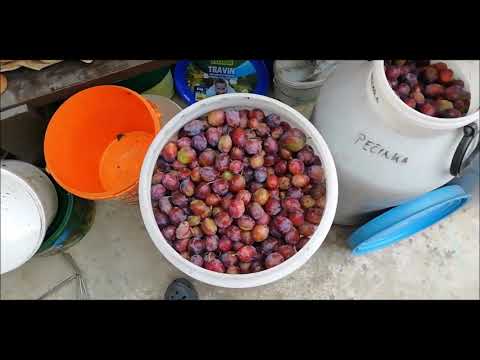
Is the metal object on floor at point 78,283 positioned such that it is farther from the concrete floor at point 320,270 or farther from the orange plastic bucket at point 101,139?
the orange plastic bucket at point 101,139

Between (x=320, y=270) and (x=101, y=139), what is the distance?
2.23 ft

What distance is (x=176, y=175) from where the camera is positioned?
93cm

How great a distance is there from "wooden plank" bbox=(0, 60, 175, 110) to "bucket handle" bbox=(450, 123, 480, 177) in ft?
2.15

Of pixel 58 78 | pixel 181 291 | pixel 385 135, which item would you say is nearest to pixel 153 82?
pixel 58 78

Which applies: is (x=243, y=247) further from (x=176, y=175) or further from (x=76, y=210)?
(x=76, y=210)

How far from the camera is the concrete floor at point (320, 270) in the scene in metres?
1.27

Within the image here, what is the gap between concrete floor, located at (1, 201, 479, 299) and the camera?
1.27 metres

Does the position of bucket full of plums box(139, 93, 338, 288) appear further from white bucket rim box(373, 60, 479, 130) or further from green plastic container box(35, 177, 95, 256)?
green plastic container box(35, 177, 95, 256)

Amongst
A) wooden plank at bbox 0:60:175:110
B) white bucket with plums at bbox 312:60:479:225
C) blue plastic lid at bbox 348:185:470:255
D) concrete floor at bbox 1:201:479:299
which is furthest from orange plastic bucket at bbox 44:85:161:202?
blue plastic lid at bbox 348:185:470:255

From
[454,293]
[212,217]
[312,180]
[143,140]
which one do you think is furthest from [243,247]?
[454,293]

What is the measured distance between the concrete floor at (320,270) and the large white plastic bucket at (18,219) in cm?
33

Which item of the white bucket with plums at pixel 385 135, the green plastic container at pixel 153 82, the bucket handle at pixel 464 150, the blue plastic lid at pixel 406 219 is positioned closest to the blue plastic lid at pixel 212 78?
the green plastic container at pixel 153 82

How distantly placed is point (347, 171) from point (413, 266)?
49cm

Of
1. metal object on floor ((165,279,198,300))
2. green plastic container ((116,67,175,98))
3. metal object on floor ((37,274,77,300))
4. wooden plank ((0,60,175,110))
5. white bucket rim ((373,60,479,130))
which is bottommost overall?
metal object on floor ((37,274,77,300))
